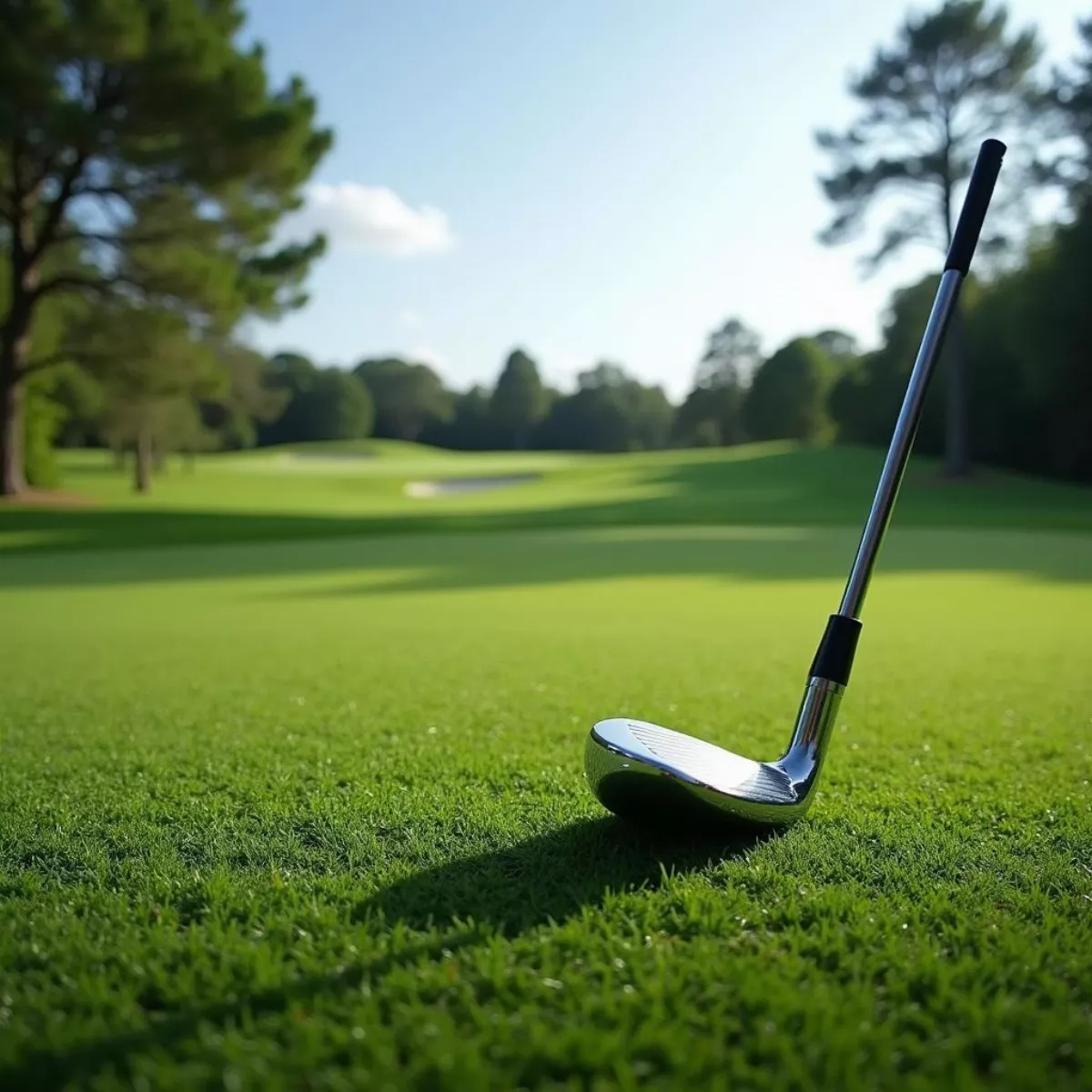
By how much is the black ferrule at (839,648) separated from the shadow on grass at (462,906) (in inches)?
14.4

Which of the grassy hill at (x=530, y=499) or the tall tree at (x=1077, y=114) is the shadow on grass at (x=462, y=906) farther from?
the tall tree at (x=1077, y=114)

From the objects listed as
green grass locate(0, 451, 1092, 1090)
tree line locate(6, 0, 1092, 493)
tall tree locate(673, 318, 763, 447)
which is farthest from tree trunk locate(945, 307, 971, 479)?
tall tree locate(673, 318, 763, 447)

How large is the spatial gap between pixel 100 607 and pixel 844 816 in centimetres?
674

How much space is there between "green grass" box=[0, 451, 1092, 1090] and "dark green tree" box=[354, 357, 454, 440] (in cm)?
6535

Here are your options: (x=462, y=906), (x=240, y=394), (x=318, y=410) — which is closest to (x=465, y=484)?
(x=240, y=394)

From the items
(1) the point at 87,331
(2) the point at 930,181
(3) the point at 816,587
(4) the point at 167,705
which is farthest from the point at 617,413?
(4) the point at 167,705

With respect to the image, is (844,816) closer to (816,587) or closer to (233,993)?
(233,993)

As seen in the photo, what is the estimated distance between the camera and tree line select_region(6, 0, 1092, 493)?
18.3 m

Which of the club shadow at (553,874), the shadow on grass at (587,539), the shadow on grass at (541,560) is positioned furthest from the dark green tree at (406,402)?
the club shadow at (553,874)

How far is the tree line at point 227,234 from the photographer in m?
18.3

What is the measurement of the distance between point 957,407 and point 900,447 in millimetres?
26162

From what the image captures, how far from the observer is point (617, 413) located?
67.8 metres

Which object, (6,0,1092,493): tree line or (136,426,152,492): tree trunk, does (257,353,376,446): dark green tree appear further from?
(136,426,152,492): tree trunk

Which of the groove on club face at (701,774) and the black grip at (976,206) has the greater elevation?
the black grip at (976,206)
